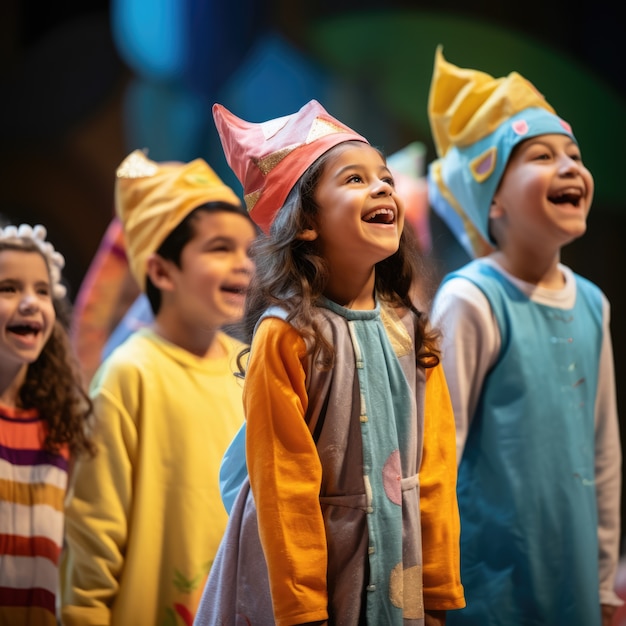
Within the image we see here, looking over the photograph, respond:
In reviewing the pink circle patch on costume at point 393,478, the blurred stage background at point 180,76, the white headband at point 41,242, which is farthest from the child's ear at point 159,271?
the blurred stage background at point 180,76

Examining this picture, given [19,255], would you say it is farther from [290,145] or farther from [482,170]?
[482,170]

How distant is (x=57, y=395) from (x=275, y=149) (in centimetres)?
104

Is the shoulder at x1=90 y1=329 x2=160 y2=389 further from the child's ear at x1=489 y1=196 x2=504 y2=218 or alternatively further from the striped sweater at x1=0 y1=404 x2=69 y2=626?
the child's ear at x1=489 y1=196 x2=504 y2=218

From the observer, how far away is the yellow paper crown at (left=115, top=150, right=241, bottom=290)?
278 cm

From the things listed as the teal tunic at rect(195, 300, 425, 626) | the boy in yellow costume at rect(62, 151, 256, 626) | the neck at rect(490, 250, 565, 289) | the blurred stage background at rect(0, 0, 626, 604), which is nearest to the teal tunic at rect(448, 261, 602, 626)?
the neck at rect(490, 250, 565, 289)

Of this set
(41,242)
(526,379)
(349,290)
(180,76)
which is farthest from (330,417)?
(180,76)

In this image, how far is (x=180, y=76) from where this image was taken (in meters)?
4.69

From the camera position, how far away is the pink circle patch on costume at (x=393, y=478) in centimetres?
177

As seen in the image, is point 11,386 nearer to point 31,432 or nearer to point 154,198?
point 31,432

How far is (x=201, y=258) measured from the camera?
8.94 ft

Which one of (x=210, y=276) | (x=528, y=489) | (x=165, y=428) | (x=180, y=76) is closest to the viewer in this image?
(x=528, y=489)

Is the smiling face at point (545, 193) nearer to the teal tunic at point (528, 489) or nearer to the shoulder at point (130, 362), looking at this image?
the teal tunic at point (528, 489)

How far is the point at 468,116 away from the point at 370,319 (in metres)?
1.02

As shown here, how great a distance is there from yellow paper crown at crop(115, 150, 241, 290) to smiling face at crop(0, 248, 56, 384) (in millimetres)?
410
